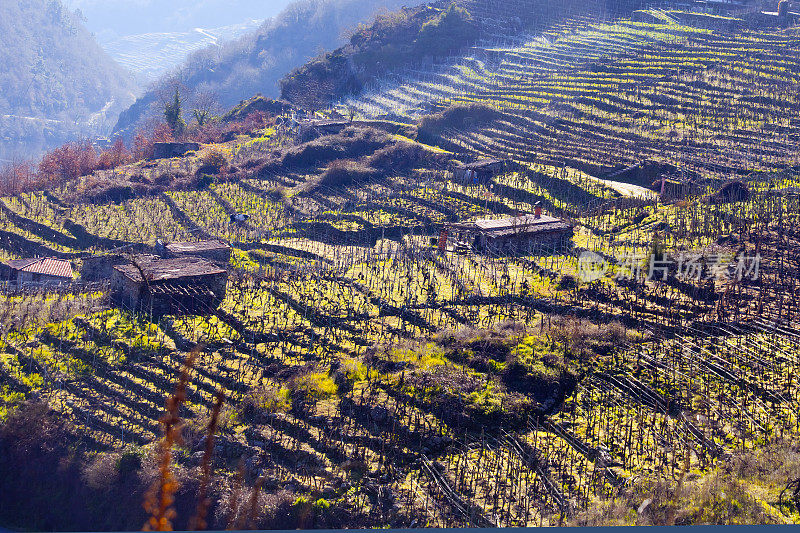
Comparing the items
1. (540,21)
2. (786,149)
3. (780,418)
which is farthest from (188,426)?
(540,21)

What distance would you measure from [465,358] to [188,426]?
6.31 meters

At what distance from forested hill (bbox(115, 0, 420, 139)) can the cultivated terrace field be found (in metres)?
57.5

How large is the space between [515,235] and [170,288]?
11093 mm

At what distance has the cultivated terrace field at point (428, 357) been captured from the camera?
46.4ft

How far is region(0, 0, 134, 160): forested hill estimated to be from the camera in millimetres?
96312

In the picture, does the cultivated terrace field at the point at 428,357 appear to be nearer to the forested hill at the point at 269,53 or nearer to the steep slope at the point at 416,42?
the steep slope at the point at 416,42

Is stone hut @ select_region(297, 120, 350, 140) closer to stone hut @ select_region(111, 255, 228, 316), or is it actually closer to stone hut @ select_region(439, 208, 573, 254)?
stone hut @ select_region(439, 208, 573, 254)

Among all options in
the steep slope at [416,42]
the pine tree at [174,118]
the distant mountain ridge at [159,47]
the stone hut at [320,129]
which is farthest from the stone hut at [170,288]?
the distant mountain ridge at [159,47]

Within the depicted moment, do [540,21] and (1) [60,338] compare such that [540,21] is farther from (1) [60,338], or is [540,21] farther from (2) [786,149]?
(1) [60,338]

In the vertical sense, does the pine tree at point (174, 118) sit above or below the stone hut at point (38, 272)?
above

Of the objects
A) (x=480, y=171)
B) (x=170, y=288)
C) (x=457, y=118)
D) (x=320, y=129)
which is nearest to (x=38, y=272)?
(x=170, y=288)

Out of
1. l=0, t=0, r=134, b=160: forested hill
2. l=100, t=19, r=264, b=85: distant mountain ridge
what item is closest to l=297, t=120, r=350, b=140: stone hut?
l=0, t=0, r=134, b=160: forested hill

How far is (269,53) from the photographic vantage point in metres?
96.8

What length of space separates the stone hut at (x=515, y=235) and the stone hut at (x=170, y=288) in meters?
7.94
